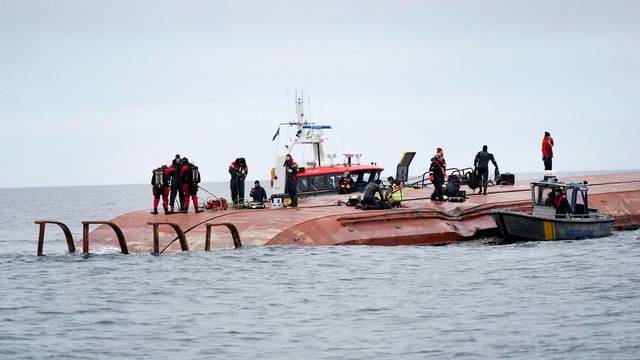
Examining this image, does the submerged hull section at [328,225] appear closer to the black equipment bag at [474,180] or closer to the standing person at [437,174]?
the standing person at [437,174]

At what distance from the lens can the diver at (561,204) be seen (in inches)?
1240

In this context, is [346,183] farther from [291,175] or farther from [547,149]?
[547,149]

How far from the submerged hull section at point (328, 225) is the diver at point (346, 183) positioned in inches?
148

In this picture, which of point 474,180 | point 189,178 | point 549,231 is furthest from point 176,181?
point 549,231

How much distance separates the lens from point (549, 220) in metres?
31.4

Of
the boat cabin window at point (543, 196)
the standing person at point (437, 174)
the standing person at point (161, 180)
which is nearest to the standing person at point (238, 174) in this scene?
the standing person at point (161, 180)

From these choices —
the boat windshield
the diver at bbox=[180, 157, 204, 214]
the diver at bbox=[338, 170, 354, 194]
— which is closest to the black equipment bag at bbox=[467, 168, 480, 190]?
the boat windshield

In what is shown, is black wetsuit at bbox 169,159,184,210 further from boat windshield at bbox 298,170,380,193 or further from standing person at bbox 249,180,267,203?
boat windshield at bbox 298,170,380,193

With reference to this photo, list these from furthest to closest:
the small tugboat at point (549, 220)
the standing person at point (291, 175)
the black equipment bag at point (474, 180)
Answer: the black equipment bag at point (474, 180)
the standing person at point (291, 175)
the small tugboat at point (549, 220)

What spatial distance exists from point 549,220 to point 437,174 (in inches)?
199

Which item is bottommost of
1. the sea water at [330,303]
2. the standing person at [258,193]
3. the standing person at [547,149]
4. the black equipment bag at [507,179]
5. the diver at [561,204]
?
the sea water at [330,303]

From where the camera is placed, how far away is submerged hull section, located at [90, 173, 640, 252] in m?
30.2

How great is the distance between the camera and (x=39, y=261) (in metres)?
30.6

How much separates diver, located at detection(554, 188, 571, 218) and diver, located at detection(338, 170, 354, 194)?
10548 mm
